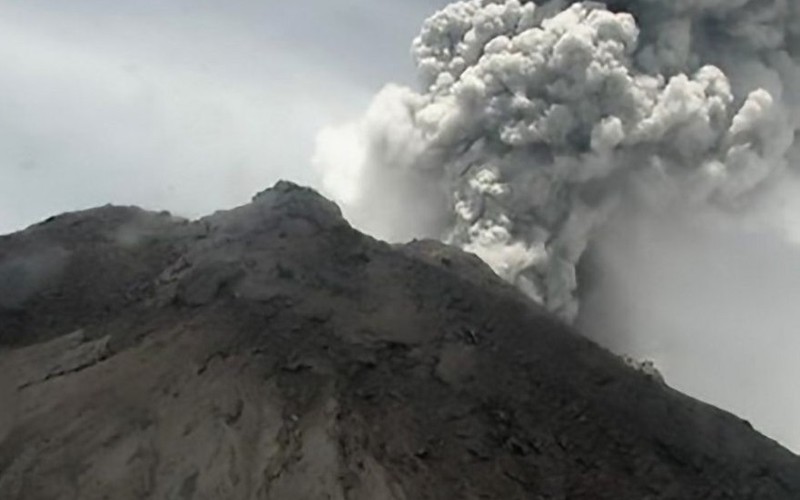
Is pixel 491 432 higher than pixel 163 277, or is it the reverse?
pixel 163 277

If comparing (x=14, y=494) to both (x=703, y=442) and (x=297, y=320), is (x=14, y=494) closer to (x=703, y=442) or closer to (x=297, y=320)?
(x=297, y=320)

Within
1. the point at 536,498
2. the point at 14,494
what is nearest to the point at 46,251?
the point at 14,494

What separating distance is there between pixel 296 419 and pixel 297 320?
9.53 ft

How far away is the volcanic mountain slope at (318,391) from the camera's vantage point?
1833cm

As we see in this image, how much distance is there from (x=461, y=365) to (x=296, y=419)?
3.40 m

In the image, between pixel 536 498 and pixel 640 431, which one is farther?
pixel 640 431

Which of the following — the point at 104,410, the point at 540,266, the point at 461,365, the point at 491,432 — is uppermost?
the point at 540,266

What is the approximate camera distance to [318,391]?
782 inches

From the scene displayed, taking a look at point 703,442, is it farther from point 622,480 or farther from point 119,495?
point 119,495

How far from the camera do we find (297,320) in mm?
21703

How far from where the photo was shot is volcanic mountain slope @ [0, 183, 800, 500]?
18328 millimetres

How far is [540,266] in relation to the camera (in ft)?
103

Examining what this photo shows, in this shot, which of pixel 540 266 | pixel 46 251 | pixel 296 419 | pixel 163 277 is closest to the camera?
pixel 296 419

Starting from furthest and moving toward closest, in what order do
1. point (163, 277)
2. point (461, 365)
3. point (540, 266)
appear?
point (540, 266) < point (163, 277) < point (461, 365)
